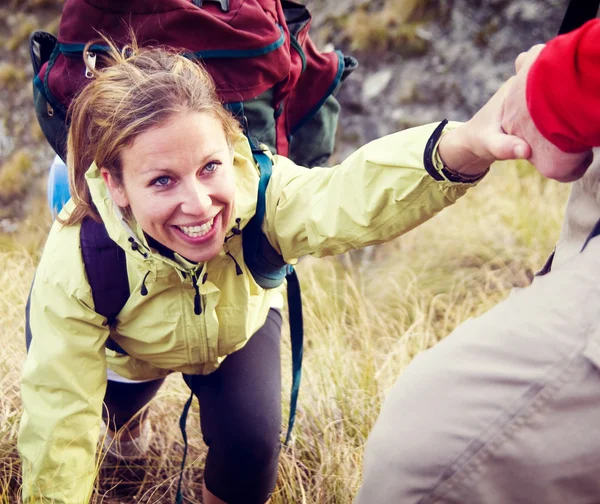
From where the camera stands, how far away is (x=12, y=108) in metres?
6.81

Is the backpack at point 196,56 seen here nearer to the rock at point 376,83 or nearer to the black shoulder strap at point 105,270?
the black shoulder strap at point 105,270

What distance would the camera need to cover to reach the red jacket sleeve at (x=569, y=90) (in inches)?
35.8

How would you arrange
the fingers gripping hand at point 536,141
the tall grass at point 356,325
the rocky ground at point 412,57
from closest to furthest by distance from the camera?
the fingers gripping hand at point 536,141, the tall grass at point 356,325, the rocky ground at point 412,57

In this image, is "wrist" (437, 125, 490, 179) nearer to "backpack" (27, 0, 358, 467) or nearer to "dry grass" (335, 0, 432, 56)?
"backpack" (27, 0, 358, 467)

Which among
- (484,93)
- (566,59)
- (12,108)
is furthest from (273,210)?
(12,108)

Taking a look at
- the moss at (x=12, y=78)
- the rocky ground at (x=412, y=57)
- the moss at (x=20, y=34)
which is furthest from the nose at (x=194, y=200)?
the moss at (x=20, y=34)

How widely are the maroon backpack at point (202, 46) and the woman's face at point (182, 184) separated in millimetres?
235

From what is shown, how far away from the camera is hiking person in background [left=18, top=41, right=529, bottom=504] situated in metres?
1.69

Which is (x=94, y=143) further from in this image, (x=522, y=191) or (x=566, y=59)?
(x=522, y=191)

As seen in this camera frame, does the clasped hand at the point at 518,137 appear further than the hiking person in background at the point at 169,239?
No

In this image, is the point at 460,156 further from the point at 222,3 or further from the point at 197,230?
the point at 222,3

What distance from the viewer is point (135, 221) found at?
1868mm

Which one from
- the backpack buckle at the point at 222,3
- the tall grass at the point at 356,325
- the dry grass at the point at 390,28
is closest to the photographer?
the backpack buckle at the point at 222,3

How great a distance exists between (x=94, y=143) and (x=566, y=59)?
136cm
